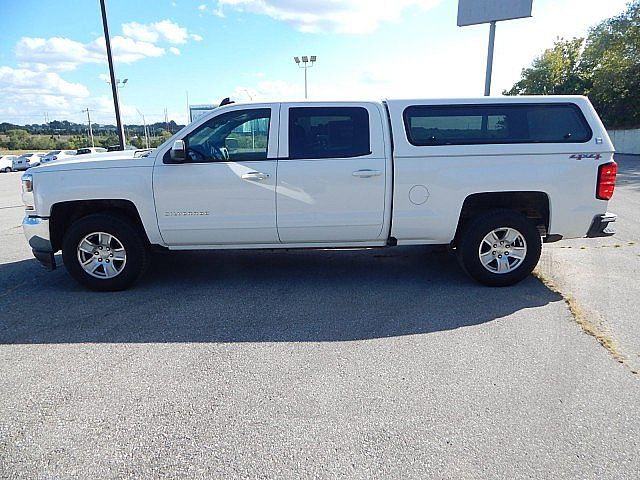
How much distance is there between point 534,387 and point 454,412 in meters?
0.69

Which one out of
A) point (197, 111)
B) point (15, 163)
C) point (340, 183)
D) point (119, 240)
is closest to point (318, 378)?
point (340, 183)

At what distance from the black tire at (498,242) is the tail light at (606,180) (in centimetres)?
74

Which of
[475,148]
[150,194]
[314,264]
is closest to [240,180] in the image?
[150,194]

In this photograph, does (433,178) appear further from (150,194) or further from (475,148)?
(150,194)

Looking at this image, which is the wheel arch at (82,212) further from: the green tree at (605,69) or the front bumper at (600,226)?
the green tree at (605,69)

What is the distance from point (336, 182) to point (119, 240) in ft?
8.12

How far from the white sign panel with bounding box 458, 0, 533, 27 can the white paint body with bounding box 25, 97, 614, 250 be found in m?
18.8

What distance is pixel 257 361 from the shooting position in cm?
326

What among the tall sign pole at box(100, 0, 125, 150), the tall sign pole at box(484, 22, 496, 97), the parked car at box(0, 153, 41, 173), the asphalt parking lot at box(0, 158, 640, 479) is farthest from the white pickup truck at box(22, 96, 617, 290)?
the parked car at box(0, 153, 41, 173)

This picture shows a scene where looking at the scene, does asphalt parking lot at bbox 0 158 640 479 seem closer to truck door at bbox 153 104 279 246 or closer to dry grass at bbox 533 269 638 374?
dry grass at bbox 533 269 638 374

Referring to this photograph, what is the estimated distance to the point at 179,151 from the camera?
4.28 m

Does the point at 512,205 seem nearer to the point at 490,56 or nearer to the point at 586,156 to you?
the point at 586,156

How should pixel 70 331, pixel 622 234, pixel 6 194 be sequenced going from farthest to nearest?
pixel 6 194 < pixel 622 234 < pixel 70 331

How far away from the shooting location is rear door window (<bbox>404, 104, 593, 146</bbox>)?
14.7 feet
